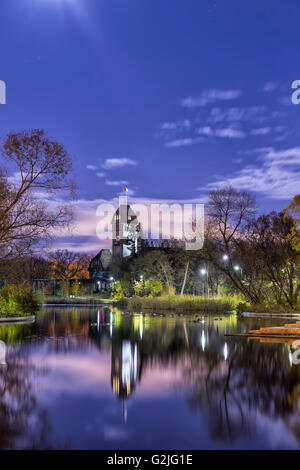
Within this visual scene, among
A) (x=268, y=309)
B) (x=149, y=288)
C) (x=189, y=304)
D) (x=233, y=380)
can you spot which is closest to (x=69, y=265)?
(x=149, y=288)

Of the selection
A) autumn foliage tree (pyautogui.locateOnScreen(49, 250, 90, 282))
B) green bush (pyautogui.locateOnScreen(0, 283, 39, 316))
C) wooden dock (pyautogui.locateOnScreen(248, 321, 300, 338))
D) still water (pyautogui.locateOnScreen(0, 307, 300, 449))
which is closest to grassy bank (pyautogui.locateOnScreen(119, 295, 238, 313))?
green bush (pyautogui.locateOnScreen(0, 283, 39, 316))

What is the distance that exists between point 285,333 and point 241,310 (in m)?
15.7

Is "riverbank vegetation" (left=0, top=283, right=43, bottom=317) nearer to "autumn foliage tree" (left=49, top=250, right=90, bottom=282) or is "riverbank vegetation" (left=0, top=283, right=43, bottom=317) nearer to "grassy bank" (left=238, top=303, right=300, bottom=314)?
"grassy bank" (left=238, top=303, right=300, bottom=314)

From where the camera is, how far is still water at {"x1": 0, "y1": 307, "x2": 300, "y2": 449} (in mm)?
4922

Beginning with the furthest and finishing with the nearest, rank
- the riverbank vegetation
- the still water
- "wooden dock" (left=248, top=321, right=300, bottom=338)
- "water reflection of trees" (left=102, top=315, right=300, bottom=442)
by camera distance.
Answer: the riverbank vegetation
"wooden dock" (left=248, top=321, right=300, bottom=338)
"water reflection of trees" (left=102, top=315, right=300, bottom=442)
the still water

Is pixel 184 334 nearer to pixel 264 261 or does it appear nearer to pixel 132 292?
pixel 264 261

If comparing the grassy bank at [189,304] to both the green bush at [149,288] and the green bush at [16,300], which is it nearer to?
the green bush at [149,288]

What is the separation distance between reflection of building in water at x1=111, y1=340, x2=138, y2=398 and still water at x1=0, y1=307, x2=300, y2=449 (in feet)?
0.07

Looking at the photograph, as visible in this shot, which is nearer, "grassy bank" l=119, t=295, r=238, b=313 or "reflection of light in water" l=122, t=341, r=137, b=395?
"reflection of light in water" l=122, t=341, r=137, b=395

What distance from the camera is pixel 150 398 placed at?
22.5 feet

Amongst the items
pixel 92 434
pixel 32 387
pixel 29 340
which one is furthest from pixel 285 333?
pixel 92 434

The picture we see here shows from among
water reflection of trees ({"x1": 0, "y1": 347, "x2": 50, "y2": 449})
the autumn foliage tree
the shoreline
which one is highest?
the autumn foliage tree

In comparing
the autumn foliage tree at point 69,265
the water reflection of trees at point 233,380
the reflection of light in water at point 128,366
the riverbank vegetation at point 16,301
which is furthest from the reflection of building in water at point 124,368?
the autumn foliage tree at point 69,265

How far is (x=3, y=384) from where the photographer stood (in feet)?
25.3
